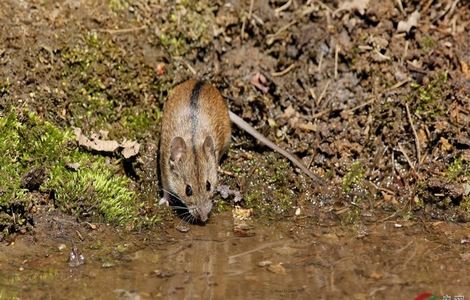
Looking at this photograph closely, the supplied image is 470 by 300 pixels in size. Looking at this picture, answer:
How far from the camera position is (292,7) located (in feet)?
32.6

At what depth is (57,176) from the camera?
318 inches

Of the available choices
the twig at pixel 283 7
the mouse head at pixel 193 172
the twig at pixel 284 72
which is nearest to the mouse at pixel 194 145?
the mouse head at pixel 193 172

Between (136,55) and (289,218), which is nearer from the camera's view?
(289,218)

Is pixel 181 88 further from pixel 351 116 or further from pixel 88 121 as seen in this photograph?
pixel 351 116

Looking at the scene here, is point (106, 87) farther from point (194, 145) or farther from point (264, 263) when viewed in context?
point (264, 263)

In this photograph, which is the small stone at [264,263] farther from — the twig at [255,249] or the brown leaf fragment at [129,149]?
the brown leaf fragment at [129,149]

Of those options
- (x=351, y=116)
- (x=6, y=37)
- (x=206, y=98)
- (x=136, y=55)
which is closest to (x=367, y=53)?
(x=351, y=116)

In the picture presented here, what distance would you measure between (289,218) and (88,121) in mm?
2490

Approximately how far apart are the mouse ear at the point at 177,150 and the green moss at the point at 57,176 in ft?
1.83

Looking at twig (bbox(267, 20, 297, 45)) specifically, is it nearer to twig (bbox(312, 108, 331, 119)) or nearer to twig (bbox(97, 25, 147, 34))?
twig (bbox(312, 108, 331, 119))

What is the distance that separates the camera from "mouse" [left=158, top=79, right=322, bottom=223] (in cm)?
831

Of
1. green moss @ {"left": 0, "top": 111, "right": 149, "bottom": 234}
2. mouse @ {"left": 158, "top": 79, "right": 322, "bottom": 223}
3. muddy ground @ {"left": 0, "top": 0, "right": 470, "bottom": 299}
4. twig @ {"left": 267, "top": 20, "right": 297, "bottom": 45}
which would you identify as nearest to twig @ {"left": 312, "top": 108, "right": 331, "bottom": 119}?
muddy ground @ {"left": 0, "top": 0, "right": 470, "bottom": 299}

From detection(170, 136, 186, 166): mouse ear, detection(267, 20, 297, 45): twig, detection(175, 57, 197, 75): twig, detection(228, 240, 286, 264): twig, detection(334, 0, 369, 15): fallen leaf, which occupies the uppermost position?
detection(334, 0, 369, 15): fallen leaf

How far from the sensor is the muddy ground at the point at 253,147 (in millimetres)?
7289
